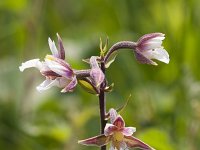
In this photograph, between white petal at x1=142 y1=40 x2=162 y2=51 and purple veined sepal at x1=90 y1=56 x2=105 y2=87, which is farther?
white petal at x1=142 y1=40 x2=162 y2=51

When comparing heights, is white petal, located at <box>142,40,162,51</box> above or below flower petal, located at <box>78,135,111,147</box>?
above

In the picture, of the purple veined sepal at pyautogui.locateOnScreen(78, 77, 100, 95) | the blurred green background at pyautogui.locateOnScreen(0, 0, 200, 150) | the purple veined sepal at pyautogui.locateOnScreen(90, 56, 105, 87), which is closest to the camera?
the purple veined sepal at pyautogui.locateOnScreen(90, 56, 105, 87)

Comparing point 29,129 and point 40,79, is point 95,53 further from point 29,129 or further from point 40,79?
point 29,129

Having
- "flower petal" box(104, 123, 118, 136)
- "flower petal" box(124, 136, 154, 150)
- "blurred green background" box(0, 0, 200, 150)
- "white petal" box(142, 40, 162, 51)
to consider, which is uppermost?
"blurred green background" box(0, 0, 200, 150)

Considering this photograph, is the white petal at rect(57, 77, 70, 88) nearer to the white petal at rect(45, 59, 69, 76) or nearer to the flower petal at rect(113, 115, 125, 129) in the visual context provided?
the white petal at rect(45, 59, 69, 76)

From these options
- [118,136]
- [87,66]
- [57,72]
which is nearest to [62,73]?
[57,72]

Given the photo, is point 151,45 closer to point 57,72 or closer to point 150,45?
point 150,45

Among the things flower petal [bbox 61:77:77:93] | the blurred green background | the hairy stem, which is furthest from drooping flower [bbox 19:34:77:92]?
the blurred green background
